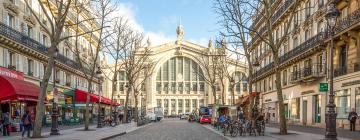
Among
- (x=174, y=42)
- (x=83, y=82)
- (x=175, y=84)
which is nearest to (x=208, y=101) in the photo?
(x=175, y=84)

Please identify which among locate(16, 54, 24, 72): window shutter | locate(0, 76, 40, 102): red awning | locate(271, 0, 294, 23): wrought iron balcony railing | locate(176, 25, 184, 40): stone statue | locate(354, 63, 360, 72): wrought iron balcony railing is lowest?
locate(0, 76, 40, 102): red awning

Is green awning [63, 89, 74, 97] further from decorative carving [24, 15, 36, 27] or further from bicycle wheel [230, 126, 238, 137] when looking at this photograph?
bicycle wheel [230, 126, 238, 137]

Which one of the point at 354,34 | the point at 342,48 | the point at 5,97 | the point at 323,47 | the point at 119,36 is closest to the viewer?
the point at 5,97

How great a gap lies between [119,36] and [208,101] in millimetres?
75157

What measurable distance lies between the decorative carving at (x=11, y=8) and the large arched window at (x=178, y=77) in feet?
280

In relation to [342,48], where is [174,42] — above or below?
above

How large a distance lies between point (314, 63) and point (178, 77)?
269 ft

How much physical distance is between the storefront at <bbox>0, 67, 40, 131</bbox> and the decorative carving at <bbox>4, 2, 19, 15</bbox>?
437 centimetres

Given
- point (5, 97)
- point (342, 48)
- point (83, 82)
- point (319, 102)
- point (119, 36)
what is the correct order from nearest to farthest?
point (5, 97) → point (342, 48) → point (319, 102) → point (119, 36) → point (83, 82)

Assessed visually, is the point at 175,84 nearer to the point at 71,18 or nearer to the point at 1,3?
the point at 71,18

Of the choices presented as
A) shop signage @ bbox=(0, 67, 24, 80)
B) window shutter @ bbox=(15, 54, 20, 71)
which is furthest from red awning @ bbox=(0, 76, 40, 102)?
window shutter @ bbox=(15, 54, 20, 71)

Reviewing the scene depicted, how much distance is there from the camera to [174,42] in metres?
117

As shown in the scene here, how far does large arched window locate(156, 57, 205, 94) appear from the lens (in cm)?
11825

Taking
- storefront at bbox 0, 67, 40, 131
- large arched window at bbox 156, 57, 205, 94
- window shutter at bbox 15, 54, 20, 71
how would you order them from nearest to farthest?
storefront at bbox 0, 67, 40, 131
window shutter at bbox 15, 54, 20, 71
large arched window at bbox 156, 57, 205, 94
